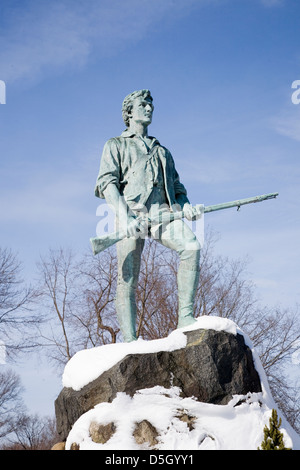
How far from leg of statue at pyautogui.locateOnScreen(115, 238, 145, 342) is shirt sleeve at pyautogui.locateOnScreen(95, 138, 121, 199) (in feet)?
2.52

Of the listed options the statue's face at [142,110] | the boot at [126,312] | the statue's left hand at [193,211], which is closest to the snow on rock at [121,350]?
the boot at [126,312]

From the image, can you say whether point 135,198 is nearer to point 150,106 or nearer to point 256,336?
point 150,106

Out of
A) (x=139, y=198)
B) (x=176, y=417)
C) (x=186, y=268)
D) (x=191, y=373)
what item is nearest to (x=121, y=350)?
(x=191, y=373)

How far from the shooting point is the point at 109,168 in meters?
7.77

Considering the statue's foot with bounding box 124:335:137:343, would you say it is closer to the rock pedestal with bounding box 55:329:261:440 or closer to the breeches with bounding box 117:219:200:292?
the breeches with bounding box 117:219:200:292

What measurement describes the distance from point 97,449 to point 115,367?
865 millimetres

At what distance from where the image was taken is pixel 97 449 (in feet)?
20.1

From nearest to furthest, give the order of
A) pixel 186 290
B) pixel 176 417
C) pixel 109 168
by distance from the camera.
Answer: pixel 176 417 → pixel 186 290 → pixel 109 168

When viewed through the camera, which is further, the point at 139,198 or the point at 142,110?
the point at 142,110

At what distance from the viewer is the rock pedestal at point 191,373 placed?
6473mm

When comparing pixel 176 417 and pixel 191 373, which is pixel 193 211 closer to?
pixel 191 373

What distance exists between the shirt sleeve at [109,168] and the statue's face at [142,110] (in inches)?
17.5

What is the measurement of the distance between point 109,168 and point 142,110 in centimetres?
91

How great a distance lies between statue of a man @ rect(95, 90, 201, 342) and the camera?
7.30 meters
